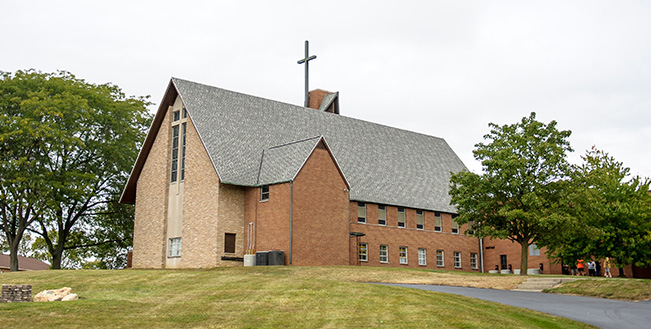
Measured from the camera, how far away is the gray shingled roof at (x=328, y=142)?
43.2 metres

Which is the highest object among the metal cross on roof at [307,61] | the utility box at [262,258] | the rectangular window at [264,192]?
the metal cross on roof at [307,61]

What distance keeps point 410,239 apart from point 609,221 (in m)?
12.8

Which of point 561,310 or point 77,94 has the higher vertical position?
point 77,94

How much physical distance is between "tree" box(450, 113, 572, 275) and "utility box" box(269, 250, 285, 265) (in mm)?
10492

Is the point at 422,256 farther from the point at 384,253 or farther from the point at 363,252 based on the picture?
the point at 363,252

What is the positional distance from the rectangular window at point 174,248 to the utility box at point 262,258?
19.5 ft

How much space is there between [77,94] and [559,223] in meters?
32.2

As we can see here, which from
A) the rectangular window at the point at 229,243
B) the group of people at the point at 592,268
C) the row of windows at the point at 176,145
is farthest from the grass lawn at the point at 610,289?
the row of windows at the point at 176,145

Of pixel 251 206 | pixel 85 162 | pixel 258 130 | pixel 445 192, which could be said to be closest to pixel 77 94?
pixel 85 162

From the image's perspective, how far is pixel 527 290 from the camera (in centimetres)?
3142

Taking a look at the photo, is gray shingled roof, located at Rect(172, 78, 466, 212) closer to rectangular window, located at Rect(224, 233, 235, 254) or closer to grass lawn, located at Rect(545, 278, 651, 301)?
rectangular window, located at Rect(224, 233, 235, 254)

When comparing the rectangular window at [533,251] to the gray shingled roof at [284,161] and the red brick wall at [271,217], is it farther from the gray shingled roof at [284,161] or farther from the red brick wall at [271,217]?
the red brick wall at [271,217]

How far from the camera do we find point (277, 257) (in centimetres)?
3966

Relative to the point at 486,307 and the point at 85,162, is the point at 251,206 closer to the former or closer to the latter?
the point at 85,162
